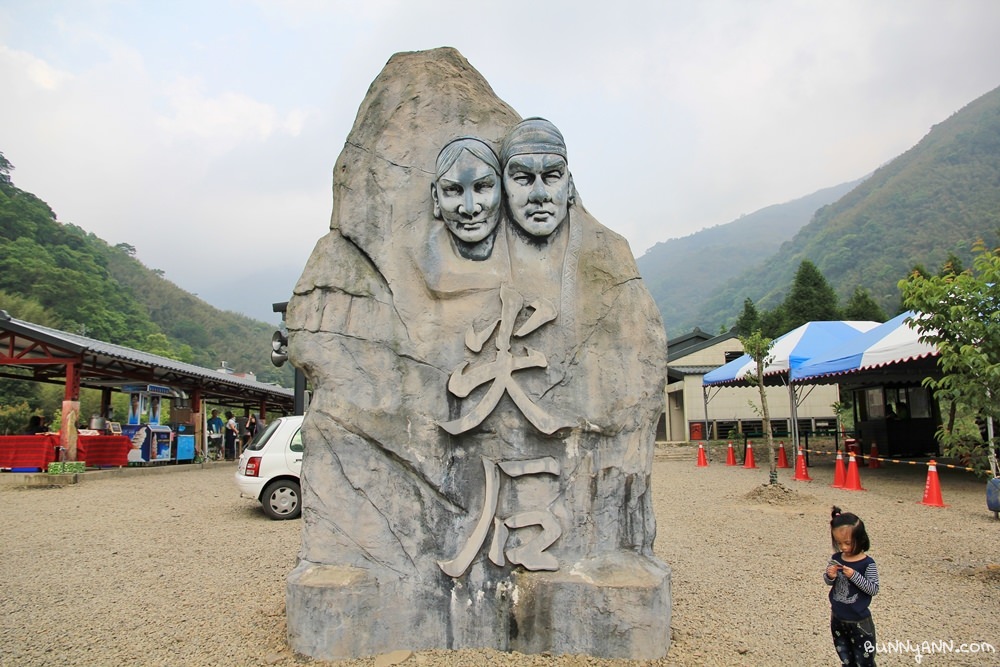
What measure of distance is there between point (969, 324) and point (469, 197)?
16.2ft

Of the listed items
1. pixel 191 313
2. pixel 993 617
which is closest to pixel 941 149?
pixel 191 313

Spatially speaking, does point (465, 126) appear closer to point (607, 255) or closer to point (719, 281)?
point (607, 255)

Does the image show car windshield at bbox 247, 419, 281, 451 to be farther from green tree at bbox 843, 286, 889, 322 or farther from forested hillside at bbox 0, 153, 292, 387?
green tree at bbox 843, 286, 889, 322

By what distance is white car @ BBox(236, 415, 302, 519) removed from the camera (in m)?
8.59

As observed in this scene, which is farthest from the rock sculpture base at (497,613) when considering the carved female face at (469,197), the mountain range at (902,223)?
the mountain range at (902,223)

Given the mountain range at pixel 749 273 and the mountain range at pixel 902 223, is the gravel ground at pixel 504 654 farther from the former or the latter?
the mountain range at pixel 902 223

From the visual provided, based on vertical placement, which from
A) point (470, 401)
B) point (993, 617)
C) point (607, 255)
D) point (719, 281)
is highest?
point (719, 281)

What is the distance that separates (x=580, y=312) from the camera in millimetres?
4133

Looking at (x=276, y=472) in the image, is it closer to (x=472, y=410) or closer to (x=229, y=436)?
(x=472, y=410)

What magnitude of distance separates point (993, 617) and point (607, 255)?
3796 mm

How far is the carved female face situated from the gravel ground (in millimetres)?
2600

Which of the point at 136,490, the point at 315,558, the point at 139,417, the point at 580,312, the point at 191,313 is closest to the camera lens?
the point at 315,558

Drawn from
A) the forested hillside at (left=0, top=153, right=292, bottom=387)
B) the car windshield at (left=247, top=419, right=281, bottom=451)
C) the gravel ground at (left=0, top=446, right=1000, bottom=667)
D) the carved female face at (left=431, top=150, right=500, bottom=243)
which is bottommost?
the gravel ground at (left=0, top=446, right=1000, bottom=667)

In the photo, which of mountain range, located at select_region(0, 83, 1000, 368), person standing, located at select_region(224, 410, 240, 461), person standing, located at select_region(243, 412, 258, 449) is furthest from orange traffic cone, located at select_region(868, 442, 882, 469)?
person standing, located at select_region(243, 412, 258, 449)
